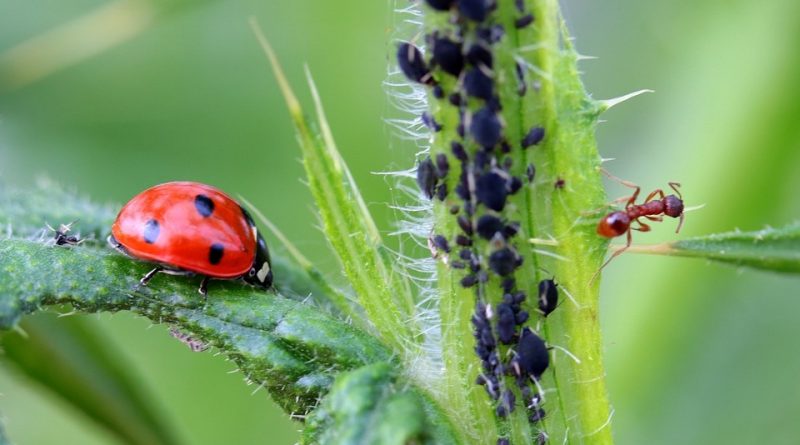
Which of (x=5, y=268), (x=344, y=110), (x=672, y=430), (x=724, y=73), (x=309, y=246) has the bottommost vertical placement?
(x=672, y=430)

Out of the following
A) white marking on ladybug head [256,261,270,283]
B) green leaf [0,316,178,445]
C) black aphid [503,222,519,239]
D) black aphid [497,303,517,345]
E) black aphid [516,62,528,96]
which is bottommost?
green leaf [0,316,178,445]

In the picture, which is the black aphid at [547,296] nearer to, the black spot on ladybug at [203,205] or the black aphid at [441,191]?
the black aphid at [441,191]

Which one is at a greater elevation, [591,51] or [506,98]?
[506,98]

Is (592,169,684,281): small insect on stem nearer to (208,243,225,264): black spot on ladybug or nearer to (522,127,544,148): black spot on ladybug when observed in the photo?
(522,127,544,148): black spot on ladybug

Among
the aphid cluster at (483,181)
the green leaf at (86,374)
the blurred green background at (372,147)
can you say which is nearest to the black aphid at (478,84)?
the aphid cluster at (483,181)

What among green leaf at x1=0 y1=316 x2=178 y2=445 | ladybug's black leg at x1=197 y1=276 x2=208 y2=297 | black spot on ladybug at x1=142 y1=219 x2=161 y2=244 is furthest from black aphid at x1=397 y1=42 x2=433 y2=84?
green leaf at x1=0 y1=316 x2=178 y2=445

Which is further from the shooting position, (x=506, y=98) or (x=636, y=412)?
(x=636, y=412)

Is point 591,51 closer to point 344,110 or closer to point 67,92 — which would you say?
point 344,110

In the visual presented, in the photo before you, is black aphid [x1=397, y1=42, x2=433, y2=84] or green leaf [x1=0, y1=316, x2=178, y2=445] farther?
green leaf [x1=0, y1=316, x2=178, y2=445]

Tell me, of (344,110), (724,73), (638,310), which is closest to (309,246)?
(344,110)
